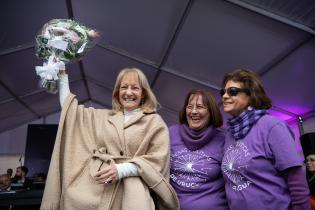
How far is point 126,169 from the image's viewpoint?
1.25m

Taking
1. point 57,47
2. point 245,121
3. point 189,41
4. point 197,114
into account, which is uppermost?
point 189,41

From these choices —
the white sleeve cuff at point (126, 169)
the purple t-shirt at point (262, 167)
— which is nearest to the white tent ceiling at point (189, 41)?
the purple t-shirt at point (262, 167)

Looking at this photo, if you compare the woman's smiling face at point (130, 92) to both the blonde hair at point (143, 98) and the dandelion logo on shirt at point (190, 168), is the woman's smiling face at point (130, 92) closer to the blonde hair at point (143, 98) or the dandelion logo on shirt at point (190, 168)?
the blonde hair at point (143, 98)

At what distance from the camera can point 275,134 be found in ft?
4.23

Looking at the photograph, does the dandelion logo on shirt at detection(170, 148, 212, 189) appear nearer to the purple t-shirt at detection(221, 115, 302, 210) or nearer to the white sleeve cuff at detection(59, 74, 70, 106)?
the purple t-shirt at detection(221, 115, 302, 210)

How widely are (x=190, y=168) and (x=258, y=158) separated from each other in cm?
37

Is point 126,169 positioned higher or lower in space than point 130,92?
lower

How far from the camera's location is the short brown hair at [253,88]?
148cm

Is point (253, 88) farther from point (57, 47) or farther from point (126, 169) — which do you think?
point (57, 47)

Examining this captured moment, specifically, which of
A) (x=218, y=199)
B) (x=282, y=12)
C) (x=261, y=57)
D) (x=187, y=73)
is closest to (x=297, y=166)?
(x=218, y=199)

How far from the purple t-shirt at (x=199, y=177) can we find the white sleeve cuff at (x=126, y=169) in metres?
0.35

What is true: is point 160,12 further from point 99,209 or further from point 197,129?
point 99,209

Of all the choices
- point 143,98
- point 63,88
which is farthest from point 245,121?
point 63,88

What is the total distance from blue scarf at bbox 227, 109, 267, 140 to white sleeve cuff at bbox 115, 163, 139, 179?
54 centimetres
